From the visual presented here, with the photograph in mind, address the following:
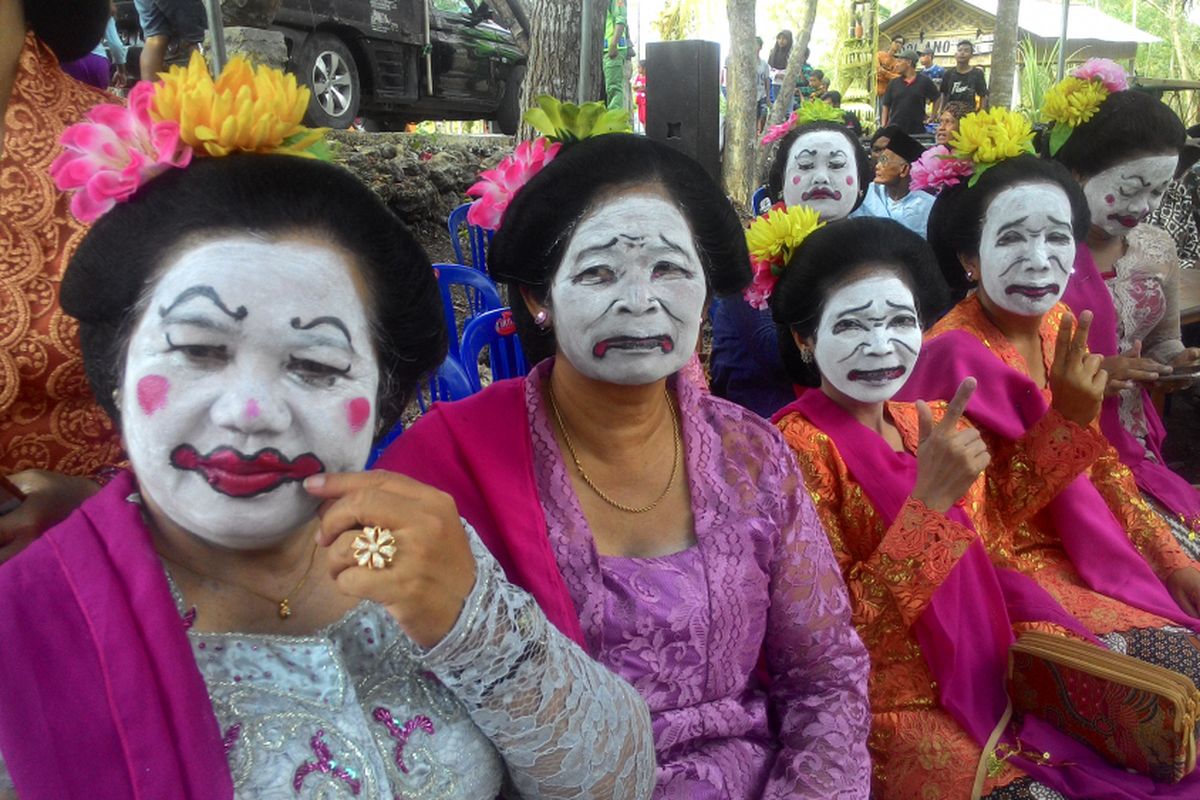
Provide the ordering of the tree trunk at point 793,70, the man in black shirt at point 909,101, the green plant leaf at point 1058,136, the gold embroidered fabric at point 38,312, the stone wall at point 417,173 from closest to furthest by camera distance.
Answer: the gold embroidered fabric at point 38,312 < the green plant leaf at point 1058,136 < the stone wall at point 417,173 < the tree trunk at point 793,70 < the man in black shirt at point 909,101

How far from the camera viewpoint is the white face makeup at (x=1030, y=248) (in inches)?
119

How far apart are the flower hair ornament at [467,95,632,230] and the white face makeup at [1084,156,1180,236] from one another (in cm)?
250

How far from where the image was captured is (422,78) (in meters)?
10.1

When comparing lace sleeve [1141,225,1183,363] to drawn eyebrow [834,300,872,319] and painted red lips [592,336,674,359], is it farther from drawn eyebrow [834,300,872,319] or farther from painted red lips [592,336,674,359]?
painted red lips [592,336,674,359]

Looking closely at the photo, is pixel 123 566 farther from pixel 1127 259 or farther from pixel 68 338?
pixel 1127 259

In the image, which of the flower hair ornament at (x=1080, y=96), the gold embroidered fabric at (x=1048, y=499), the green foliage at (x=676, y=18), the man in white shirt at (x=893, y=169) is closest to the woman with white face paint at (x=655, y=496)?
the gold embroidered fabric at (x=1048, y=499)

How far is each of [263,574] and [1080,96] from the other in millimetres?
3772

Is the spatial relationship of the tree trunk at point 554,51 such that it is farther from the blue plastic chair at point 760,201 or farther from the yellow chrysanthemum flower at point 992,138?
the yellow chrysanthemum flower at point 992,138

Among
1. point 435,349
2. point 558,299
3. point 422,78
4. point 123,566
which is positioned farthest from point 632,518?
point 422,78

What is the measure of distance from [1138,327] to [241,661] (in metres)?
3.89

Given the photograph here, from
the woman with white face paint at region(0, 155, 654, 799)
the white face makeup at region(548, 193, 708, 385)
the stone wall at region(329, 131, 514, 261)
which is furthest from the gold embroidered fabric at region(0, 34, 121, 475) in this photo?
the stone wall at region(329, 131, 514, 261)

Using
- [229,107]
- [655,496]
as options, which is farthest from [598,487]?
[229,107]

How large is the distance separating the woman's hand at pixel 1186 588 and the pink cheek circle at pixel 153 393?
9.45 ft

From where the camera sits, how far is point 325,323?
51.0 inches
